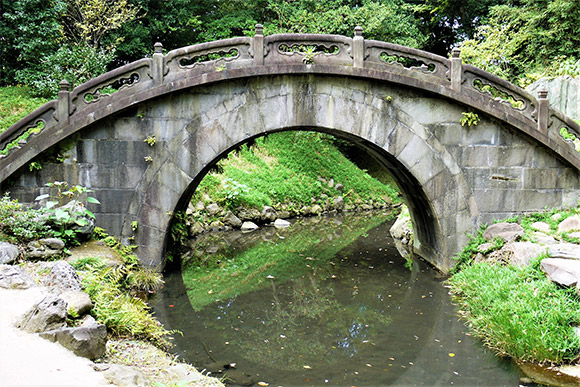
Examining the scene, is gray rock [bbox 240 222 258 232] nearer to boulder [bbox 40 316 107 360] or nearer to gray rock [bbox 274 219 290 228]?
gray rock [bbox 274 219 290 228]

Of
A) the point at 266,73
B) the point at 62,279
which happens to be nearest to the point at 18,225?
the point at 62,279

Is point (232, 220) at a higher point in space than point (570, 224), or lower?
lower

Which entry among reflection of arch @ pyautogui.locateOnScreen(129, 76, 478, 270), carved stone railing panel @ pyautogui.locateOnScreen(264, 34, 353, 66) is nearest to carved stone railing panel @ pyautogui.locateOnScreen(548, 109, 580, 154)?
reflection of arch @ pyautogui.locateOnScreen(129, 76, 478, 270)

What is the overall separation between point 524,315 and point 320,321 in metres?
3.01

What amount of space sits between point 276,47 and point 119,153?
11.8 feet

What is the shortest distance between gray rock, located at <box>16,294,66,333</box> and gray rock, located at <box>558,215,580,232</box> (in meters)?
8.47

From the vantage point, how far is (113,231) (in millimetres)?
9844

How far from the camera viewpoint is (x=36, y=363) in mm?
4277

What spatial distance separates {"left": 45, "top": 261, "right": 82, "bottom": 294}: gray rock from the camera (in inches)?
229

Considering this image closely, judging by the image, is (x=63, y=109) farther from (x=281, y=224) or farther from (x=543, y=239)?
(x=281, y=224)

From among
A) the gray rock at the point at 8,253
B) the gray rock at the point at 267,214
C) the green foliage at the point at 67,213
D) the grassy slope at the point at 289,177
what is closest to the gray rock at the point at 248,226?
the gray rock at the point at 267,214

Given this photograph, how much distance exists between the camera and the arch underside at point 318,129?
384 inches

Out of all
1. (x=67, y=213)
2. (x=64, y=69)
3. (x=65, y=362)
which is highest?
(x=64, y=69)

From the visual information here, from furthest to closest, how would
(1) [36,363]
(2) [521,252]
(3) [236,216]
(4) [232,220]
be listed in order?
1. (3) [236,216]
2. (4) [232,220]
3. (2) [521,252]
4. (1) [36,363]
